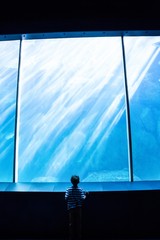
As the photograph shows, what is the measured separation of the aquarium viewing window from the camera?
3897 centimetres

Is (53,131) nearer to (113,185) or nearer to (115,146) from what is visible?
(115,146)
